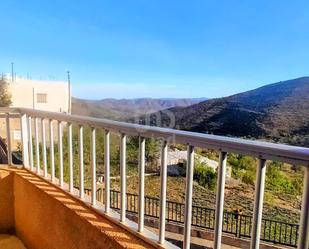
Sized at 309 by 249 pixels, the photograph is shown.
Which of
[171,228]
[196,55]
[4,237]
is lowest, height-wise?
[4,237]

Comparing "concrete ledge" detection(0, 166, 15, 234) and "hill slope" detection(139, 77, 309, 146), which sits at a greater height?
"hill slope" detection(139, 77, 309, 146)

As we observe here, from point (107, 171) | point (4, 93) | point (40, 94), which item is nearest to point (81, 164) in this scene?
point (107, 171)

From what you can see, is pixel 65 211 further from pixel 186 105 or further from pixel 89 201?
pixel 186 105

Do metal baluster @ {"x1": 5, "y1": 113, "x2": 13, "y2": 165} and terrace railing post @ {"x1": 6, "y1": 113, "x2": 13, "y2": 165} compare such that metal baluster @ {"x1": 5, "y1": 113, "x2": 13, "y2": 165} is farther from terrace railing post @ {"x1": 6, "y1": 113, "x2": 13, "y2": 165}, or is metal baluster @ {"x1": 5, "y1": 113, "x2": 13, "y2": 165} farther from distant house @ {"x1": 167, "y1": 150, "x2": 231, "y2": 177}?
distant house @ {"x1": 167, "y1": 150, "x2": 231, "y2": 177}

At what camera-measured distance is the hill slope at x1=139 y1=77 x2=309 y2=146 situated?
10.6 feet

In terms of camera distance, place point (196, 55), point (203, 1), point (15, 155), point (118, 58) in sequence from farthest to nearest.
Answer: point (118, 58)
point (196, 55)
point (203, 1)
point (15, 155)

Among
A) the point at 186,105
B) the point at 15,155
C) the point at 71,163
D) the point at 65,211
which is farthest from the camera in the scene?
the point at 186,105

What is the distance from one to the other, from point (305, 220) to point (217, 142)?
47 centimetres

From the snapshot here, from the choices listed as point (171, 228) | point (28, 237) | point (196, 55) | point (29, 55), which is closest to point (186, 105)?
point (171, 228)

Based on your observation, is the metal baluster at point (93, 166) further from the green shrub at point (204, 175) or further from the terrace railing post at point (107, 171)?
the green shrub at point (204, 175)

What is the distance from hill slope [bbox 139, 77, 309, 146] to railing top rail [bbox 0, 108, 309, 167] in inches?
39.4

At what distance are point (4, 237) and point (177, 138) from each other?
2621mm

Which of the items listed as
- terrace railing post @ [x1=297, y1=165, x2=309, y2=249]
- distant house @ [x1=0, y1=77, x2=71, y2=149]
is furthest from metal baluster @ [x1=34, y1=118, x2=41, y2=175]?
distant house @ [x1=0, y1=77, x2=71, y2=149]

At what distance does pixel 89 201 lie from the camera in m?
2.34
